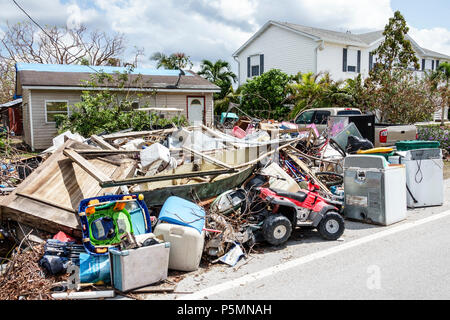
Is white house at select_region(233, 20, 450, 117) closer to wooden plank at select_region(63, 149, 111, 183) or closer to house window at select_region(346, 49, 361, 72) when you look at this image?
house window at select_region(346, 49, 361, 72)

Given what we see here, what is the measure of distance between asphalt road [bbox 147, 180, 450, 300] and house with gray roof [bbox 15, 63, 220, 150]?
411 inches

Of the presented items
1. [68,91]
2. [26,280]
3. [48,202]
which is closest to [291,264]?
[26,280]

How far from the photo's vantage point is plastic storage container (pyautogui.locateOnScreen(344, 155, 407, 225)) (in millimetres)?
6371

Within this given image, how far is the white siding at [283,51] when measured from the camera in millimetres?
24703

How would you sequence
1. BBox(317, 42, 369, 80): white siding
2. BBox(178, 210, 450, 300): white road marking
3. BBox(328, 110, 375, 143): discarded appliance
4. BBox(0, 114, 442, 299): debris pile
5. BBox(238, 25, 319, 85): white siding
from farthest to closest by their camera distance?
BBox(238, 25, 319, 85): white siding → BBox(317, 42, 369, 80): white siding → BBox(328, 110, 375, 143): discarded appliance → BBox(0, 114, 442, 299): debris pile → BBox(178, 210, 450, 300): white road marking

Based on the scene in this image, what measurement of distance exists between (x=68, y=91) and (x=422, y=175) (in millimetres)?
14639

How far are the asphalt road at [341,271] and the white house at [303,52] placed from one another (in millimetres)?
19994

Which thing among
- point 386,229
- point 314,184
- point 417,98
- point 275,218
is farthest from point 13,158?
point 417,98

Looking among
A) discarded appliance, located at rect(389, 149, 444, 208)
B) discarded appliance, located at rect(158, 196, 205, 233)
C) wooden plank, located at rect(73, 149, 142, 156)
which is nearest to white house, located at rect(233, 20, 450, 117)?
discarded appliance, located at rect(389, 149, 444, 208)

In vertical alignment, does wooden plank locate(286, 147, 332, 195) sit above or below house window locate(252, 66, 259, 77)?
below

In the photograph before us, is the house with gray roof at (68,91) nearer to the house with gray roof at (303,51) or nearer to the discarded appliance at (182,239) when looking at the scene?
the house with gray roof at (303,51)

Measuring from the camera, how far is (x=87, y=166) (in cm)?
574

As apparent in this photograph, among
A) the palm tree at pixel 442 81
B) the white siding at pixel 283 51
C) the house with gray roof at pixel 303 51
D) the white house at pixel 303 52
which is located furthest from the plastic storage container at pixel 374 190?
the white siding at pixel 283 51

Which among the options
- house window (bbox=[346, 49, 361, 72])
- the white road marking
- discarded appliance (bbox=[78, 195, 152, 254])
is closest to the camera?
→ the white road marking
